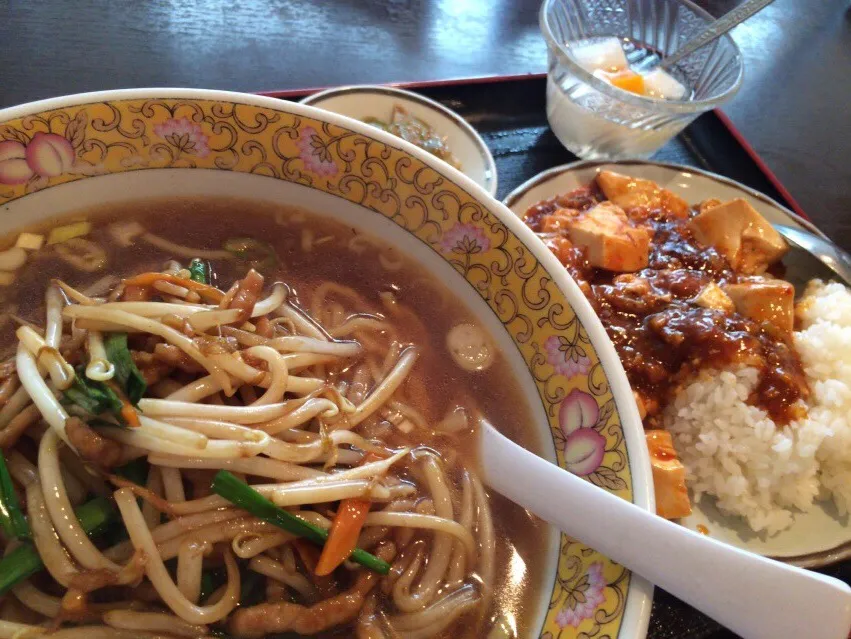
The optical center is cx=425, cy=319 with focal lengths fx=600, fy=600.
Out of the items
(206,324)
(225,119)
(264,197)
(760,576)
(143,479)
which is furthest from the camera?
(264,197)

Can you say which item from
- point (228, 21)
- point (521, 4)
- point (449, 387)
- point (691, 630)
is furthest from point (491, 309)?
point (521, 4)

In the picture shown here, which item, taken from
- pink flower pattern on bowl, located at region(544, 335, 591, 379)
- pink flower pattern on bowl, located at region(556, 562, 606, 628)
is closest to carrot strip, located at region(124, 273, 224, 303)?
pink flower pattern on bowl, located at region(544, 335, 591, 379)

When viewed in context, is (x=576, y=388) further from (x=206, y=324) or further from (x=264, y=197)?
(x=264, y=197)

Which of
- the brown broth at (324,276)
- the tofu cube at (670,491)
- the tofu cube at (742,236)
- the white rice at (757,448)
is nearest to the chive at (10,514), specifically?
the brown broth at (324,276)

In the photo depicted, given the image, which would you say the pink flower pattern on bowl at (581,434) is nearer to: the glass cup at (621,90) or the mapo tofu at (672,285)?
the mapo tofu at (672,285)

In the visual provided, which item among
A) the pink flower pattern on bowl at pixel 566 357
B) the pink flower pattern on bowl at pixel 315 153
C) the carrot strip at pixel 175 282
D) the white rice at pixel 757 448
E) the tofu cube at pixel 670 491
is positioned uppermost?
the pink flower pattern on bowl at pixel 315 153
